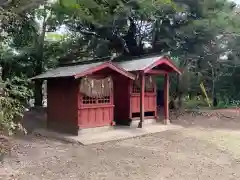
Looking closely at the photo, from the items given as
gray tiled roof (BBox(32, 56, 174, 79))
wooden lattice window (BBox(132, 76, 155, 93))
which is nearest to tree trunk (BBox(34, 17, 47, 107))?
gray tiled roof (BBox(32, 56, 174, 79))

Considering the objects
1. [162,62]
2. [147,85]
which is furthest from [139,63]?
[147,85]

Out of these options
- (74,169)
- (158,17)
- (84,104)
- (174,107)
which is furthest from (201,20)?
(74,169)

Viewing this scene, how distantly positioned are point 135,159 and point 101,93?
Result: 13.9 ft

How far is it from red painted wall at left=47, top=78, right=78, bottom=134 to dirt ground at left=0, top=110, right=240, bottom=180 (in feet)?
3.81

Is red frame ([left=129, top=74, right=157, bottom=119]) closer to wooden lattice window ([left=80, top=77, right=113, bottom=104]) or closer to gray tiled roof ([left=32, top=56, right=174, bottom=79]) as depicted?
gray tiled roof ([left=32, top=56, right=174, bottom=79])

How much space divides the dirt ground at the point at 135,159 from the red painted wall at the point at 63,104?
45.8 inches

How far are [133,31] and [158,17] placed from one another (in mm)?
2212

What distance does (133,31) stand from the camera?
58.6 ft

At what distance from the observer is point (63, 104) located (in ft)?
37.8

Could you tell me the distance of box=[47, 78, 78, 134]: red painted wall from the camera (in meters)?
10.9

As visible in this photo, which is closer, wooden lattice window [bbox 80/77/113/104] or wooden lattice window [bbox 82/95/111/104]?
wooden lattice window [bbox 80/77/113/104]

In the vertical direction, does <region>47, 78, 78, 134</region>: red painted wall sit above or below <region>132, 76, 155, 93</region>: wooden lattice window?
below

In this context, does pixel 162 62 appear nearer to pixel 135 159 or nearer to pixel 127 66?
pixel 127 66

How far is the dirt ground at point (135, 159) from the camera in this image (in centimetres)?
612
